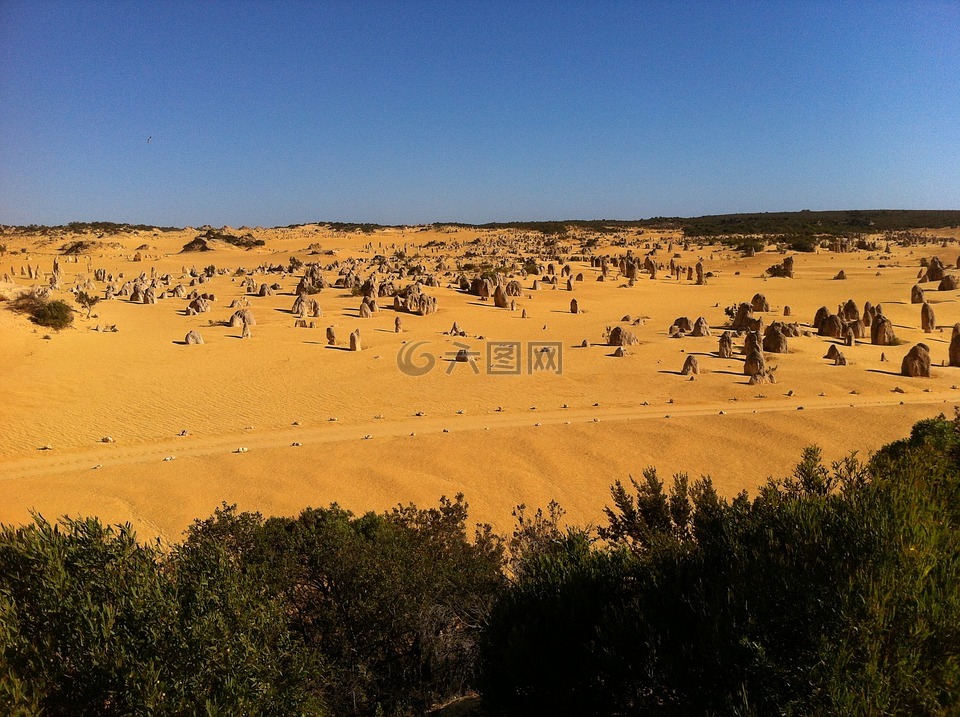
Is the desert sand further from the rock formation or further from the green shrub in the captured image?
the green shrub

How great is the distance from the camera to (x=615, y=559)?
6.47 metres

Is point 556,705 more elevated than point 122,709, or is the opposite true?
point 122,709

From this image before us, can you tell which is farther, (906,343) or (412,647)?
(906,343)

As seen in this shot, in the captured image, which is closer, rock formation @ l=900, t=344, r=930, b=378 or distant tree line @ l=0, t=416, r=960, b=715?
distant tree line @ l=0, t=416, r=960, b=715

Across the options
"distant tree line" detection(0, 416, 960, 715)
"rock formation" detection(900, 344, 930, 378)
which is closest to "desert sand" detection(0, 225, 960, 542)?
"rock formation" detection(900, 344, 930, 378)

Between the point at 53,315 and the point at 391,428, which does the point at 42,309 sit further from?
the point at 391,428

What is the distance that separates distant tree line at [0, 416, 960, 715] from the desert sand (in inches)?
224

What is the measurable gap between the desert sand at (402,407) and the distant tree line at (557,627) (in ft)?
18.7

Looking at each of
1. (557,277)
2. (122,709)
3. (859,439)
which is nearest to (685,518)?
(122,709)

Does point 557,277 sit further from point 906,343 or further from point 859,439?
point 859,439

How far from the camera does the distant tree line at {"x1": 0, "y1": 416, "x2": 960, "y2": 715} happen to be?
162 inches

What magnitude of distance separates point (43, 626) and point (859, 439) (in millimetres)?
17184

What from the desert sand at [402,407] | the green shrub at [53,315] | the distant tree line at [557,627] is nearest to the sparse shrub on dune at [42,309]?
the green shrub at [53,315]

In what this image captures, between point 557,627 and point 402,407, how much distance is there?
46.6 feet
